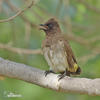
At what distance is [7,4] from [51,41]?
143 centimetres

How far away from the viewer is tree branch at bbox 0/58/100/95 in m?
3.44

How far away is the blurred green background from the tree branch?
1.59 m

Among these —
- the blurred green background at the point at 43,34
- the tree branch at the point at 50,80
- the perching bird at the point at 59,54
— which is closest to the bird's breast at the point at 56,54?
the perching bird at the point at 59,54

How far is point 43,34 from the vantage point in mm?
7062

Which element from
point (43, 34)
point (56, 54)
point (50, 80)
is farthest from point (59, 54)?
point (43, 34)

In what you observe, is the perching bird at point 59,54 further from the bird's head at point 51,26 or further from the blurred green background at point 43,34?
the blurred green background at point 43,34

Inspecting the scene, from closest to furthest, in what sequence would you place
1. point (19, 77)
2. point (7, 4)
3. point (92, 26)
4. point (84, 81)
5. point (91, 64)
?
point (84, 81) < point (19, 77) < point (7, 4) < point (91, 64) < point (92, 26)

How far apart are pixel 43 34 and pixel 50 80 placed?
3249 millimetres

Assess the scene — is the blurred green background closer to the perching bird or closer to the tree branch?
the perching bird

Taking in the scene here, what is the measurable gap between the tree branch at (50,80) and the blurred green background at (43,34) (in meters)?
1.59

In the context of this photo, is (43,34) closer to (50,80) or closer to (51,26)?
(51,26)

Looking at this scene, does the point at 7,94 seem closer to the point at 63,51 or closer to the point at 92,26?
the point at 63,51

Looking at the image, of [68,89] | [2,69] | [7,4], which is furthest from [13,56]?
→ [68,89]

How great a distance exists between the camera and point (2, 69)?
3.98 metres
